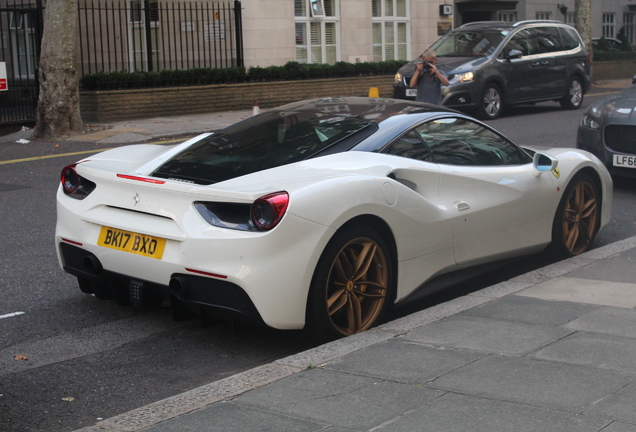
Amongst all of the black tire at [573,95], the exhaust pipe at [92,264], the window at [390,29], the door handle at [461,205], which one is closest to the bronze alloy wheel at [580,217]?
the door handle at [461,205]

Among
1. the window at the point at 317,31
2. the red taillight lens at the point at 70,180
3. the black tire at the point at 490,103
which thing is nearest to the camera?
the red taillight lens at the point at 70,180

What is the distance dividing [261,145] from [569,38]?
1632 centimetres

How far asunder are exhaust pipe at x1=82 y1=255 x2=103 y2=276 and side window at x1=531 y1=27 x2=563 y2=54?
51.8 feet

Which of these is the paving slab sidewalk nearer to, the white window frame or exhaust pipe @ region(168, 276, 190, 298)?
exhaust pipe @ region(168, 276, 190, 298)

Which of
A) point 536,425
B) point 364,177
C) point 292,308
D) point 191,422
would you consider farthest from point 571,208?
point 191,422

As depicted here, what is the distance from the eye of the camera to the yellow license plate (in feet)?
14.8

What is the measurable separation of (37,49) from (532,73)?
A: 10.6 metres

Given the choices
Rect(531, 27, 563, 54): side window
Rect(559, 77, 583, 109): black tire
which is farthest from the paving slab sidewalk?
Rect(559, 77, 583, 109): black tire

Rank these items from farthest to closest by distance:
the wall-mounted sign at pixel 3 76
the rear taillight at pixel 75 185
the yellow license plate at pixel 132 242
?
the wall-mounted sign at pixel 3 76 < the rear taillight at pixel 75 185 < the yellow license plate at pixel 132 242

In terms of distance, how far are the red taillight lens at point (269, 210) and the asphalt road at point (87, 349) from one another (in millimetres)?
804

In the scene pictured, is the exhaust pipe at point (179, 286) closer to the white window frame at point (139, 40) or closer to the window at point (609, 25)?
the white window frame at point (139, 40)

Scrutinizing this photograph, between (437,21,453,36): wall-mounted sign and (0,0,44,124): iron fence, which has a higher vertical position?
(437,21,453,36): wall-mounted sign

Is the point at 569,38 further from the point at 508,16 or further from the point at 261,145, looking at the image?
the point at 508,16

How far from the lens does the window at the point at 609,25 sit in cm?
4316
